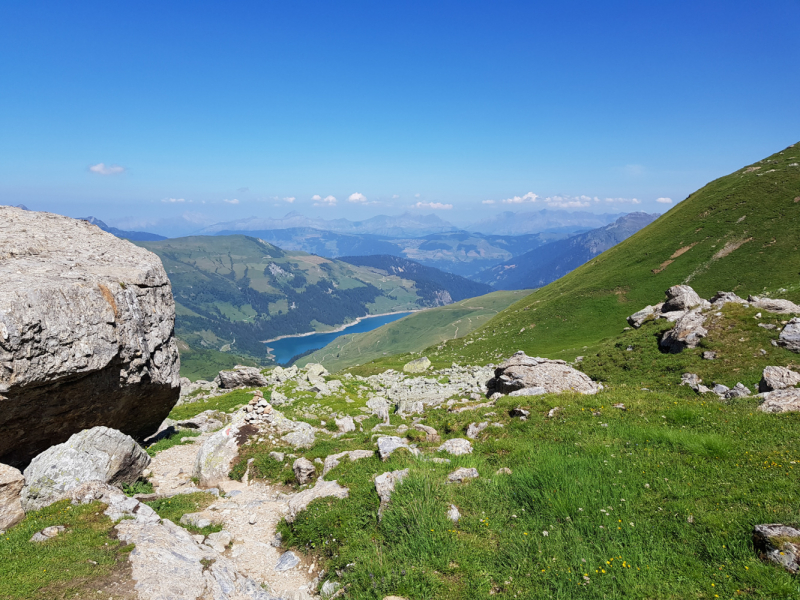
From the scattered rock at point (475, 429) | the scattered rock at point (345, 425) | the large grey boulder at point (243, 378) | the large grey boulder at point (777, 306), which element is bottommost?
the large grey boulder at point (243, 378)

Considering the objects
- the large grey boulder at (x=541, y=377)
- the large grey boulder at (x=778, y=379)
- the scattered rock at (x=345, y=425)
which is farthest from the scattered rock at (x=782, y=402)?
the scattered rock at (x=345, y=425)

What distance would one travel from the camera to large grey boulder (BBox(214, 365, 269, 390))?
5400 cm

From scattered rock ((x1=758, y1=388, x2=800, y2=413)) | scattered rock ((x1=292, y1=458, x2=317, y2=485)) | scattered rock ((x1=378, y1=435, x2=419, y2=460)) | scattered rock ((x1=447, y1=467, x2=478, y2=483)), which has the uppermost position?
scattered rock ((x1=758, y1=388, x2=800, y2=413))

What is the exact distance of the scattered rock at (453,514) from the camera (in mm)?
11749

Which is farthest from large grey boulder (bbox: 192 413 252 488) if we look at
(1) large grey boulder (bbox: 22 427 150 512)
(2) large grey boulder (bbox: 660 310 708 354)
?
(2) large grey boulder (bbox: 660 310 708 354)

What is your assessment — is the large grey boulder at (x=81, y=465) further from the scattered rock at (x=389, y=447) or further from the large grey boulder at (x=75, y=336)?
the scattered rock at (x=389, y=447)

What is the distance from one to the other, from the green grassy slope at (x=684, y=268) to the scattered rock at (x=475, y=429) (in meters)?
46.5

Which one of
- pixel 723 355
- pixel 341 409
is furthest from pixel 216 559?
pixel 723 355

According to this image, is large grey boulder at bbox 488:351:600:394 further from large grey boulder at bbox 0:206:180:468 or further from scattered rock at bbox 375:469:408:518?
large grey boulder at bbox 0:206:180:468

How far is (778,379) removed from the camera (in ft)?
68.6

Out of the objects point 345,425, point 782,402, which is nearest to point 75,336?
point 345,425

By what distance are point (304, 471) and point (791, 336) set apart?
1464 inches

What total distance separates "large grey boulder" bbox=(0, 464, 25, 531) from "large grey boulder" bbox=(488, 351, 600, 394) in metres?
28.5

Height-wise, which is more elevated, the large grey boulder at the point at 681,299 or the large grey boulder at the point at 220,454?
the large grey boulder at the point at 681,299
